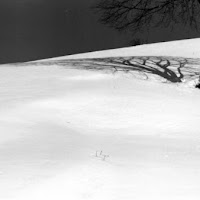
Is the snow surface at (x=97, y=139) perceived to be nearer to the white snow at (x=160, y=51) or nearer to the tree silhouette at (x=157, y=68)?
the tree silhouette at (x=157, y=68)

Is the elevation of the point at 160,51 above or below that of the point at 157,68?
above

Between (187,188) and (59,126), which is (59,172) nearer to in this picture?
(187,188)

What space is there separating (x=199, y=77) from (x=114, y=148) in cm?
746

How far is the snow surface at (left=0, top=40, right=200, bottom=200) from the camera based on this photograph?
391cm

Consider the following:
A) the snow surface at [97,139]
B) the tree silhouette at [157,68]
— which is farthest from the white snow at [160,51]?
the snow surface at [97,139]

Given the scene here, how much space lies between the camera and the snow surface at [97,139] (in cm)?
391

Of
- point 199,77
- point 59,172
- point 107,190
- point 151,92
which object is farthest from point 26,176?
point 199,77

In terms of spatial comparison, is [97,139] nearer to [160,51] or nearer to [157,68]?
[157,68]

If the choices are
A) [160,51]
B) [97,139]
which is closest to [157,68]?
[97,139]

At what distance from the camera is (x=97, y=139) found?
598cm

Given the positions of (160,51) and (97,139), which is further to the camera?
(160,51)

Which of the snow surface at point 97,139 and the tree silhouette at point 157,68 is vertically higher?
the tree silhouette at point 157,68

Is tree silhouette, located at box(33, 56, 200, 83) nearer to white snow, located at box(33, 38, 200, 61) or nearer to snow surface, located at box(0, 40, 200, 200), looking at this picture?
snow surface, located at box(0, 40, 200, 200)

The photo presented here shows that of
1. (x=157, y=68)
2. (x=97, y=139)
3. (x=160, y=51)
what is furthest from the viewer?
(x=160, y=51)
